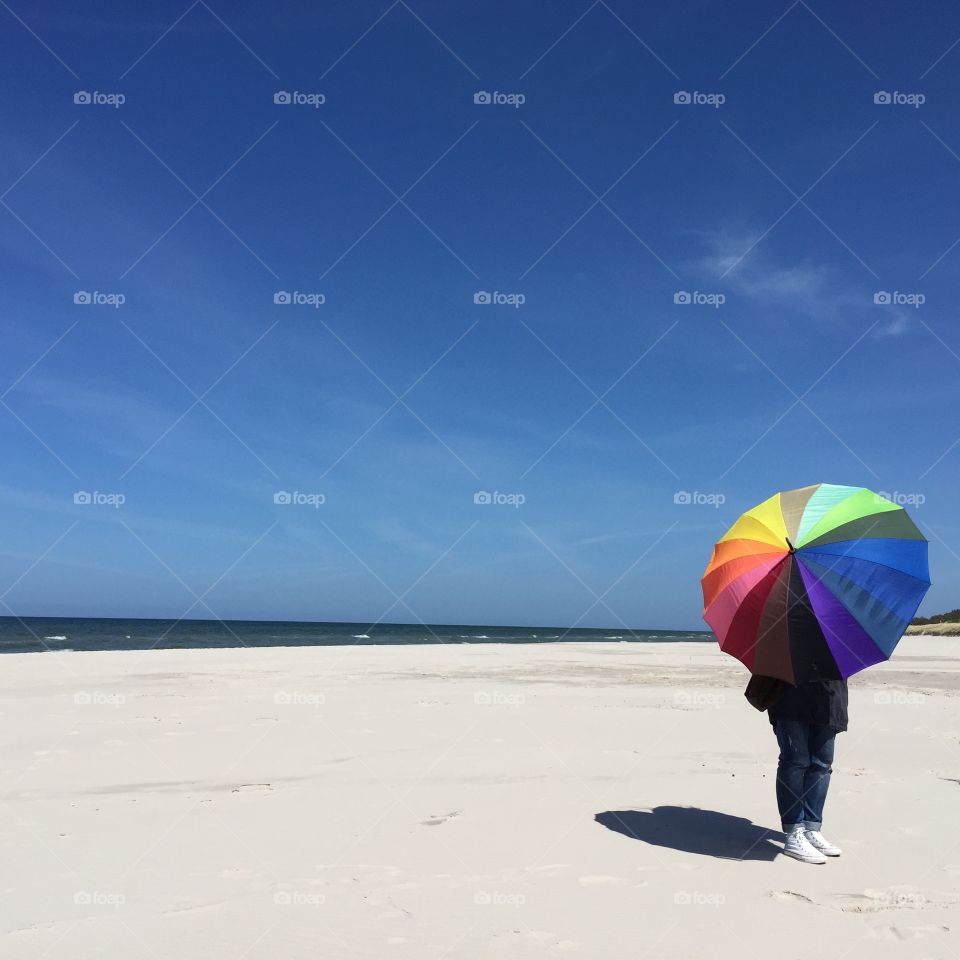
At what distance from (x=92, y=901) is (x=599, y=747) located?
5968 millimetres

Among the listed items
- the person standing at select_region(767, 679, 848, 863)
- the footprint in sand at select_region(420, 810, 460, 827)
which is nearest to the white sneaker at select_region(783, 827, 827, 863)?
the person standing at select_region(767, 679, 848, 863)

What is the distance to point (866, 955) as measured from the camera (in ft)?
12.8

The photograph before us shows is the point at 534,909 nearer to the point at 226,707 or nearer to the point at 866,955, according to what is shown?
the point at 866,955

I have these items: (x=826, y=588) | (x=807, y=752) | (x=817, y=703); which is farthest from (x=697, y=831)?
(x=826, y=588)

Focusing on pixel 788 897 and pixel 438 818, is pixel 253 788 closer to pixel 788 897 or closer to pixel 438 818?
pixel 438 818

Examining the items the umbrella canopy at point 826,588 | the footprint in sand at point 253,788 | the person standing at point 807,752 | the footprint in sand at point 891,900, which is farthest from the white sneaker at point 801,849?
the footprint in sand at point 253,788

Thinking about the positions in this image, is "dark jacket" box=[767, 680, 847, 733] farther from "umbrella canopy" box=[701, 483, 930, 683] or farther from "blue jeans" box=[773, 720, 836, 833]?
"umbrella canopy" box=[701, 483, 930, 683]

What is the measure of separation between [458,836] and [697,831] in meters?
1.91

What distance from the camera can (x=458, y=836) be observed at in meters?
5.78

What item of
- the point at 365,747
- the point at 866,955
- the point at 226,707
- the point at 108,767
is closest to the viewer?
the point at 866,955

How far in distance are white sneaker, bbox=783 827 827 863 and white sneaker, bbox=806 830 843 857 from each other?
0.03 metres

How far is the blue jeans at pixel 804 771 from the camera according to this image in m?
5.50

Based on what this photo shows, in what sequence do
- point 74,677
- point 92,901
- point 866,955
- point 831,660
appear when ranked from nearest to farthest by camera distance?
point 866,955, point 92,901, point 831,660, point 74,677

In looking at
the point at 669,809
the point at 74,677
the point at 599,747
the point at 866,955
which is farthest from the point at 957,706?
the point at 74,677
